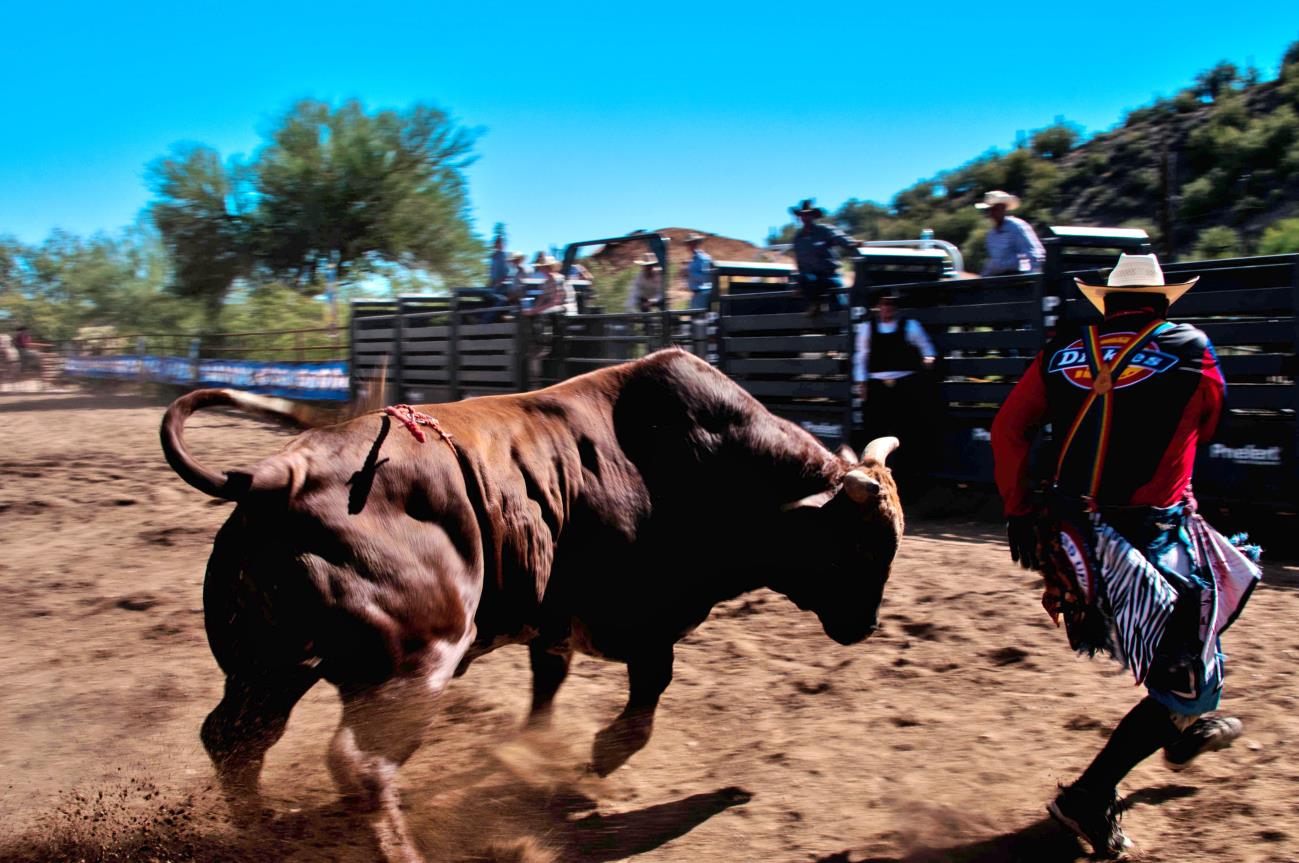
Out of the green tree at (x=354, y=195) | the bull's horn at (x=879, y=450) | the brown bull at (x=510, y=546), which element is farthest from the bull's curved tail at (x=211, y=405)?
the green tree at (x=354, y=195)

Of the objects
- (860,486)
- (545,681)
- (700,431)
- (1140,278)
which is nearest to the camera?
(1140,278)

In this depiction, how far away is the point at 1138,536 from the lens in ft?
10.4

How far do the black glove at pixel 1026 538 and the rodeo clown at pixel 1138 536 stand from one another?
23mm

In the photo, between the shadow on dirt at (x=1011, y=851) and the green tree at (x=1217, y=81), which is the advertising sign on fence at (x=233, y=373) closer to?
the shadow on dirt at (x=1011, y=851)

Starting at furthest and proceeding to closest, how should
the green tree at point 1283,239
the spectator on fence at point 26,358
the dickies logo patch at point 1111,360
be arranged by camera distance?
the spectator on fence at point 26,358 → the green tree at point 1283,239 → the dickies logo patch at point 1111,360

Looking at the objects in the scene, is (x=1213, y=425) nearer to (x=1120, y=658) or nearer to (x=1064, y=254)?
(x=1120, y=658)

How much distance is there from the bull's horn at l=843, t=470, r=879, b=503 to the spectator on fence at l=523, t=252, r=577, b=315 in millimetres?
8852

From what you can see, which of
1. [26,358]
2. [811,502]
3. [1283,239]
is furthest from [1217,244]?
[26,358]

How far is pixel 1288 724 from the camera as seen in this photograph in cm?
391

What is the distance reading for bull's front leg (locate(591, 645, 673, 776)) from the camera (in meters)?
3.95

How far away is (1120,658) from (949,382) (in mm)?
5314

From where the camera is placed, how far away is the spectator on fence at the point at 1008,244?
8.47 meters

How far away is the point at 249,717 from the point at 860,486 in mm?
2055

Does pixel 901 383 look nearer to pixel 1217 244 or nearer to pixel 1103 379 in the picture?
pixel 1103 379
